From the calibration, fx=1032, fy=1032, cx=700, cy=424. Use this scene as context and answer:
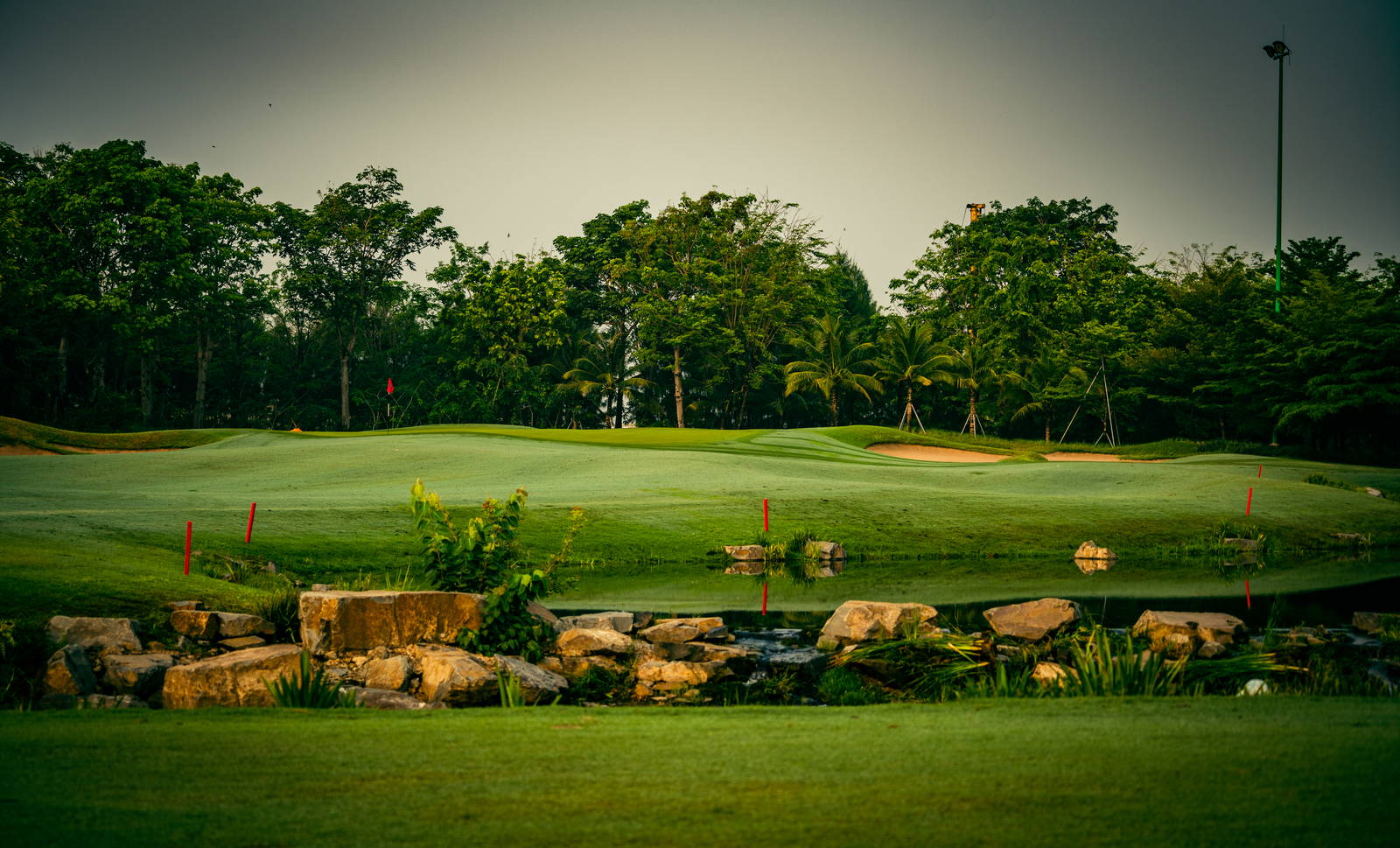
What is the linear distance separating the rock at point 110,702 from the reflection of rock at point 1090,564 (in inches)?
717

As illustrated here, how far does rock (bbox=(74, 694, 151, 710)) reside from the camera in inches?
365

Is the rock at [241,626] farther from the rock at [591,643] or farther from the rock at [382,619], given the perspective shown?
the rock at [591,643]

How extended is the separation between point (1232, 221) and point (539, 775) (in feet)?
273

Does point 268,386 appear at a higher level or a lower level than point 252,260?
lower

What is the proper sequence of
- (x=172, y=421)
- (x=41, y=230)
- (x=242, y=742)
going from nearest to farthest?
1. (x=242, y=742)
2. (x=41, y=230)
3. (x=172, y=421)

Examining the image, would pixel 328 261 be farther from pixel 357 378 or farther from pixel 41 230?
pixel 41 230

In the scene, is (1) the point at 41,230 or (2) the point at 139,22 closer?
(2) the point at 139,22

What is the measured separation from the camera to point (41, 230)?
61.0m

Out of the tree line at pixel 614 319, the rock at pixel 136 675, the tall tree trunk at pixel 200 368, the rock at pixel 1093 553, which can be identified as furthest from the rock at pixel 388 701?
the tall tree trunk at pixel 200 368

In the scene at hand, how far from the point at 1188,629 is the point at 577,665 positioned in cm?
755

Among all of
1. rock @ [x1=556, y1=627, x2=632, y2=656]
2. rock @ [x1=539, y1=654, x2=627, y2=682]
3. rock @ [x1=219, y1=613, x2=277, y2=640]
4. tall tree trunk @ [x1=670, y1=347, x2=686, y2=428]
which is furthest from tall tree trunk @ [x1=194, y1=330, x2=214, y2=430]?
rock @ [x1=539, y1=654, x2=627, y2=682]

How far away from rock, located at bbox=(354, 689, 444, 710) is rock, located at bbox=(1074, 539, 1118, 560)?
719 inches

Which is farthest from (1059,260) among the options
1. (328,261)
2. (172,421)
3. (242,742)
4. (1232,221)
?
(242,742)

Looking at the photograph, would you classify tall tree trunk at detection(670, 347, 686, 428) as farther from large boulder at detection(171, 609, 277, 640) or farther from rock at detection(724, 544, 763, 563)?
large boulder at detection(171, 609, 277, 640)
